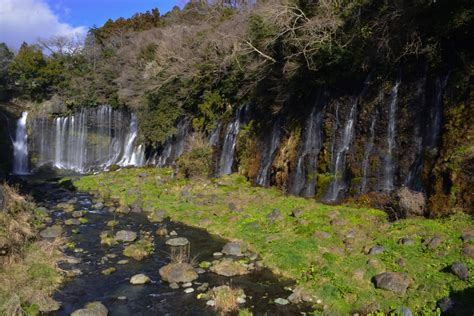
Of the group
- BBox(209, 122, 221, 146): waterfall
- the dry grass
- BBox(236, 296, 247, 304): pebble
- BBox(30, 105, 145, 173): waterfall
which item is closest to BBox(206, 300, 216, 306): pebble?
the dry grass

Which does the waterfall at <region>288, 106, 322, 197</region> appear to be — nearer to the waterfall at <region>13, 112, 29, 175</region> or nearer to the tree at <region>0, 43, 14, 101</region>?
the waterfall at <region>13, 112, 29, 175</region>

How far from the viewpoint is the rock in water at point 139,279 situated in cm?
1333

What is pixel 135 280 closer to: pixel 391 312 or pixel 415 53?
pixel 391 312

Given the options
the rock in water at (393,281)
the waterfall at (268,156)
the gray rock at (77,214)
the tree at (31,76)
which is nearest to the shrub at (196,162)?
the waterfall at (268,156)

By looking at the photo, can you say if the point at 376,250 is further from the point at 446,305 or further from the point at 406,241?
the point at 446,305

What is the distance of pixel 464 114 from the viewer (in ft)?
52.7

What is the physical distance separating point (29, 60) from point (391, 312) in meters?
47.6

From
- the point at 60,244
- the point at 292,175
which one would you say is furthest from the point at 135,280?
the point at 292,175

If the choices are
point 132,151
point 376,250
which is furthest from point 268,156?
point 132,151

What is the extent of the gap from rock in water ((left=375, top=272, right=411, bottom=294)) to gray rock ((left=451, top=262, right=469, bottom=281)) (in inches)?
48.8

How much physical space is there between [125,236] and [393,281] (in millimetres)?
11061

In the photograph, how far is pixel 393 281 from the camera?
12.0m

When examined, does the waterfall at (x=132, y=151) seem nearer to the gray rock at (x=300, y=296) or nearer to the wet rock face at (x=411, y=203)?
the wet rock face at (x=411, y=203)

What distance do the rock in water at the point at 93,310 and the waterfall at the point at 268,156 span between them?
15454 millimetres
